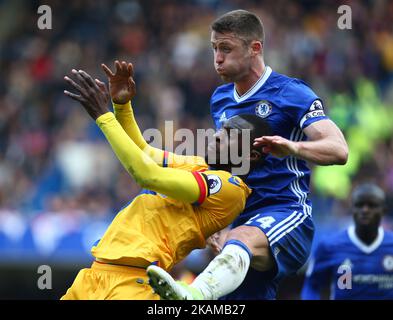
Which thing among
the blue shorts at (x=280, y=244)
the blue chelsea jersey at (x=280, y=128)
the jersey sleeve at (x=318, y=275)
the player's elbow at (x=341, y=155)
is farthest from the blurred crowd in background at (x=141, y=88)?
the player's elbow at (x=341, y=155)

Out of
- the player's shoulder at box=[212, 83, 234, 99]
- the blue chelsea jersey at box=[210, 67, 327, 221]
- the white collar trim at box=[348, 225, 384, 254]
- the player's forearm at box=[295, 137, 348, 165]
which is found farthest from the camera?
the white collar trim at box=[348, 225, 384, 254]

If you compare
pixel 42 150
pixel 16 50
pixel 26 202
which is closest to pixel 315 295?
pixel 26 202

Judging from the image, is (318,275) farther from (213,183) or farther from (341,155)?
(213,183)

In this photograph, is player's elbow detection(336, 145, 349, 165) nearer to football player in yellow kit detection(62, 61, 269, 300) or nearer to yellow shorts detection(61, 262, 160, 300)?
football player in yellow kit detection(62, 61, 269, 300)

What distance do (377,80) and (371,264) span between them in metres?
5.78

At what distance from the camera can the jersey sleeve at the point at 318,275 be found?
7.82m

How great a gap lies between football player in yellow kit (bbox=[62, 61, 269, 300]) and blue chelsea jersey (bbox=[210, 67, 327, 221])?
433 mm

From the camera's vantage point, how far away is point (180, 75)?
1389 cm

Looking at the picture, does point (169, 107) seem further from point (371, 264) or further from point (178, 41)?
point (371, 264)

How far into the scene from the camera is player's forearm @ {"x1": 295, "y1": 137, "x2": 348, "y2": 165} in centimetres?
517

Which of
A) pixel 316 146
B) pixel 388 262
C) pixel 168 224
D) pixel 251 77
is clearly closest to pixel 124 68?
pixel 251 77

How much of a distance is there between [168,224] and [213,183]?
0.35 m

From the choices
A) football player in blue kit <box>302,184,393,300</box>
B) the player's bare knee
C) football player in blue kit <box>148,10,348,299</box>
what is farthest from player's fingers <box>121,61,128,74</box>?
A: football player in blue kit <box>302,184,393,300</box>

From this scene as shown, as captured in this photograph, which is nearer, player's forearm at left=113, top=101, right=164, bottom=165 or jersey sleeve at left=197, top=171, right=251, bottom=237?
jersey sleeve at left=197, top=171, right=251, bottom=237
